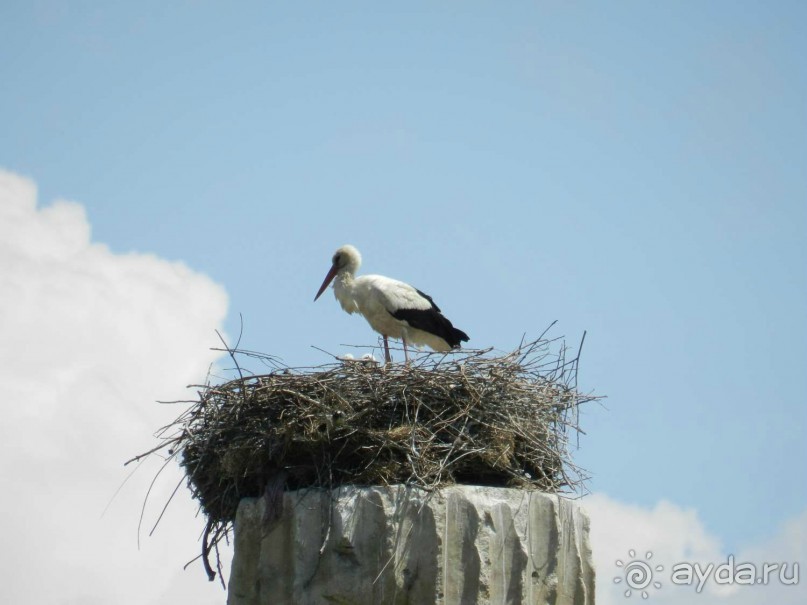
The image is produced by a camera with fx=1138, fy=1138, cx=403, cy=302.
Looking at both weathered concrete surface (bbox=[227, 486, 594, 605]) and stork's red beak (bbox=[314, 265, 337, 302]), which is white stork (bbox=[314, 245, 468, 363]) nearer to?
stork's red beak (bbox=[314, 265, 337, 302])

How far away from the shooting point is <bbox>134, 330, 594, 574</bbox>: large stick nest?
20.6 ft

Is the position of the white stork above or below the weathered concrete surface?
above

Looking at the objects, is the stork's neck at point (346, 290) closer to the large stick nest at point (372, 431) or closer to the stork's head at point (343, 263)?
the stork's head at point (343, 263)

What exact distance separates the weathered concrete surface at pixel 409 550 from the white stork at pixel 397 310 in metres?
3.76

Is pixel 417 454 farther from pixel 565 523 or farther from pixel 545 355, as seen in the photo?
pixel 545 355

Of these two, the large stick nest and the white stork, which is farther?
the white stork

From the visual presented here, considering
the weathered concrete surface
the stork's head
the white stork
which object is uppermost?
the stork's head

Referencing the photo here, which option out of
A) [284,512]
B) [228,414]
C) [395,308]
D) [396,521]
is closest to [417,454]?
[396,521]

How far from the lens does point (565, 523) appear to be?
636cm

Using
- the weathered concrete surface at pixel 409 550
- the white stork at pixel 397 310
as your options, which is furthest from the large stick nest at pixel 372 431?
the white stork at pixel 397 310

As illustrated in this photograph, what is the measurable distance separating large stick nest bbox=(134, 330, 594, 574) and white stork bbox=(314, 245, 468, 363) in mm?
2951

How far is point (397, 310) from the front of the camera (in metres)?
9.98

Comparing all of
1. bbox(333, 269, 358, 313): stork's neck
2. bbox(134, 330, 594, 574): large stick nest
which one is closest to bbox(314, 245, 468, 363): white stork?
bbox(333, 269, 358, 313): stork's neck

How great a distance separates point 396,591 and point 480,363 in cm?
163
